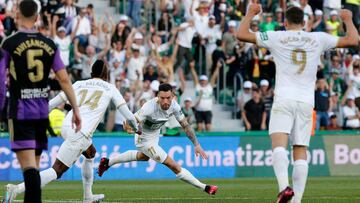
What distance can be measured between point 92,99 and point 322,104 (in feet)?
53.3

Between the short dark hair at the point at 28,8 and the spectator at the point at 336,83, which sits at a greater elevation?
the short dark hair at the point at 28,8

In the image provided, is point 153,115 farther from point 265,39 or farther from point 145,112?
point 265,39

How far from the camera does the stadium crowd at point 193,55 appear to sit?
30141 mm

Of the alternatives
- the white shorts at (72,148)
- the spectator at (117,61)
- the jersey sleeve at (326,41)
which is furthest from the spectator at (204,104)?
the jersey sleeve at (326,41)

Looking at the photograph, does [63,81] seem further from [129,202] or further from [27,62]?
[129,202]

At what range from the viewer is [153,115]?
19.1 m

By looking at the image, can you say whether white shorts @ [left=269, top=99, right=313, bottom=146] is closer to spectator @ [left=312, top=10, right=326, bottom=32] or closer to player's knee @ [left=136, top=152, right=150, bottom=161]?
player's knee @ [left=136, top=152, right=150, bottom=161]

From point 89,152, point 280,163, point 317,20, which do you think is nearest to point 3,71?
point 280,163

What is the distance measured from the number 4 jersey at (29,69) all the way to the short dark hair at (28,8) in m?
0.19

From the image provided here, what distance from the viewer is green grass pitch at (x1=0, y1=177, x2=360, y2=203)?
17891 millimetres

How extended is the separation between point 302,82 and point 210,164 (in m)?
15.2

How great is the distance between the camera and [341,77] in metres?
33.1

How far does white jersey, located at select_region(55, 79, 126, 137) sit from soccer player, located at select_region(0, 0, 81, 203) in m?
3.37

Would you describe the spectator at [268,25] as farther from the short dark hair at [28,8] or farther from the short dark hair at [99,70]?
the short dark hair at [28,8]
